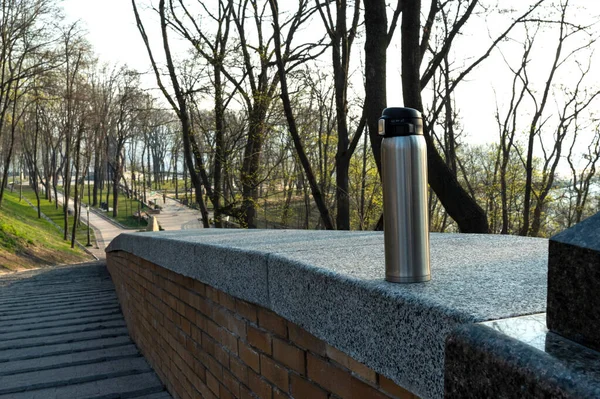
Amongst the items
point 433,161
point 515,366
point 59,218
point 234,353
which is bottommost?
point 59,218

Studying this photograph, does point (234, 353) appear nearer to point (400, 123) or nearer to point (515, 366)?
point (400, 123)

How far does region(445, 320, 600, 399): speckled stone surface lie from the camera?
750 millimetres

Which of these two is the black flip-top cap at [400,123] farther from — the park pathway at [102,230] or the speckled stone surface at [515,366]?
the park pathway at [102,230]

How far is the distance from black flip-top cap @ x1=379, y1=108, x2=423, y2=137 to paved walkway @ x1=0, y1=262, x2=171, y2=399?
3.34 meters

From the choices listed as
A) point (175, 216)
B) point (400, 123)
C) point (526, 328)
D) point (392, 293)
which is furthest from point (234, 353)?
point (175, 216)

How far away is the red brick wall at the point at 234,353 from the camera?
1.63 m

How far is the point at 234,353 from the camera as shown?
8.17ft

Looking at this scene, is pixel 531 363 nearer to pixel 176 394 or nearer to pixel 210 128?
pixel 176 394

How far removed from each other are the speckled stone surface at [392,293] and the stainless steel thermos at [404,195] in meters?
0.06

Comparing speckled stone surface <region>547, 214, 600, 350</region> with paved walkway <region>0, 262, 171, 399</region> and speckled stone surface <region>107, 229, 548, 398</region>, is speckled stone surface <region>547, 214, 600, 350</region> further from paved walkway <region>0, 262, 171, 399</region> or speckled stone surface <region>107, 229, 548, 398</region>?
paved walkway <region>0, 262, 171, 399</region>

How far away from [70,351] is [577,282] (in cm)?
580

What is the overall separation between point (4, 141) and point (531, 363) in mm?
47696

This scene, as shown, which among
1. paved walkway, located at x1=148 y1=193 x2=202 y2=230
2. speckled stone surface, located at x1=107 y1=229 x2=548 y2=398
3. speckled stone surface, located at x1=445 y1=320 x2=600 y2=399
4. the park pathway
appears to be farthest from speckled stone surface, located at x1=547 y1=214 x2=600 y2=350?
paved walkway, located at x1=148 y1=193 x2=202 y2=230

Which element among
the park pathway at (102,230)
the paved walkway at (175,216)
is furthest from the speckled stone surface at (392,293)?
the paved walkway at (175,216)
